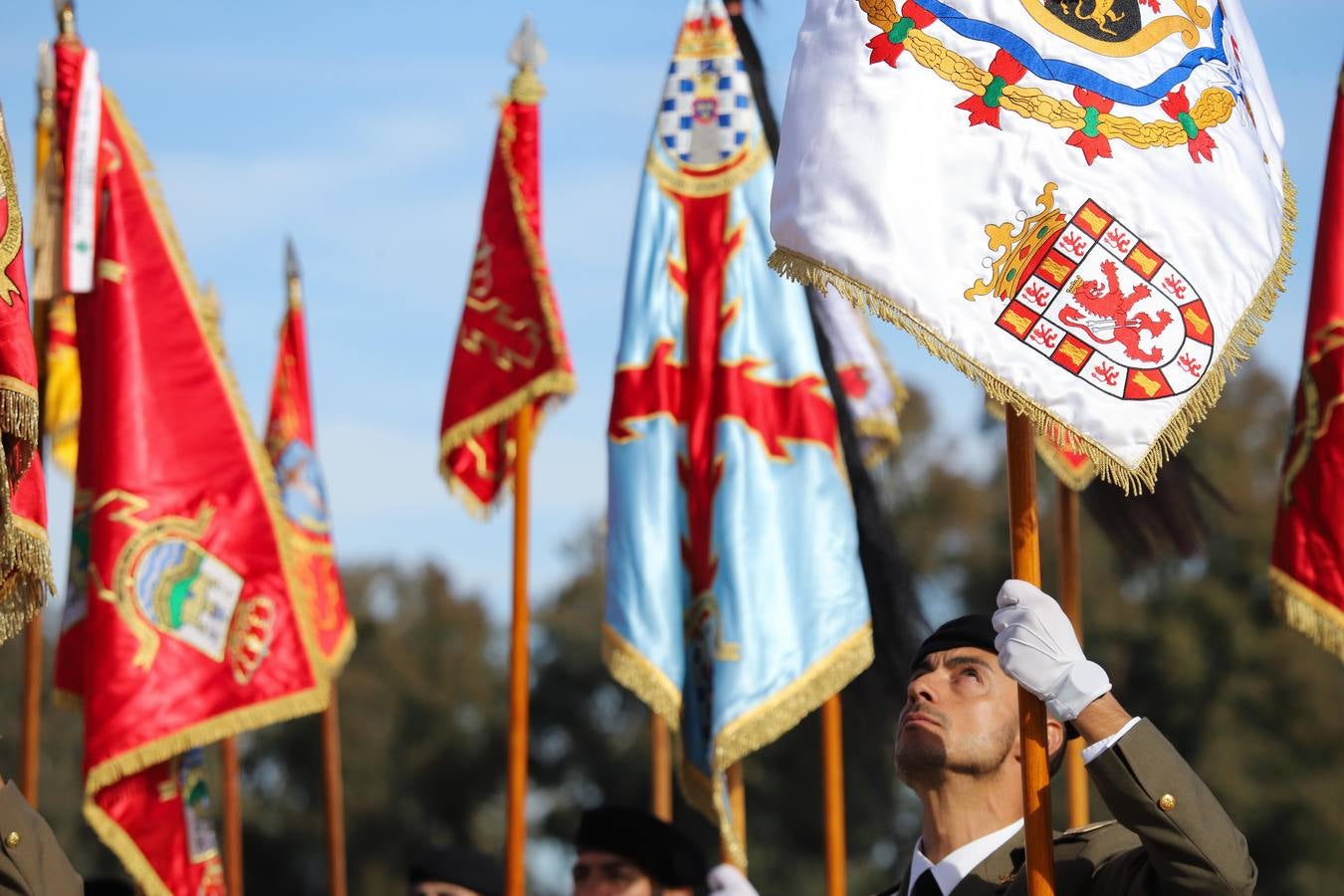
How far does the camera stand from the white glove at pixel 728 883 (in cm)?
590

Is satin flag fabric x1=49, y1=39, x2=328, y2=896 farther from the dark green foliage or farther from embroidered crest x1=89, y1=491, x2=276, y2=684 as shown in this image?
the dark green foliage

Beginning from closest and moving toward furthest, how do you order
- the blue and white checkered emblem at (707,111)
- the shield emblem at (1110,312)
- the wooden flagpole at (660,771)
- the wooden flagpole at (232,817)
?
the shield emblem at (1110,312) < the blue and white checkered emblem at (707,111) < the wooden flagpole at (660,771) < the wooden flagpole at (232,817)

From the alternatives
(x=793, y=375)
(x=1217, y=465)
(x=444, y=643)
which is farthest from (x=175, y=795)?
(x=444, y=643)

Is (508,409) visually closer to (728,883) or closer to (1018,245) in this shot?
(728,883)

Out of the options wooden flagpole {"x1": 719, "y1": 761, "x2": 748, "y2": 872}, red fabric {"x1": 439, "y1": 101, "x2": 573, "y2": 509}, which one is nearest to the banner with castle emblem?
wooden flagpole {"x1": 719, "y1": 761, "x2": 748, "y2": 872}

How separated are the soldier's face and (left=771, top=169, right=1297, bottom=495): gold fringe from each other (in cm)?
79

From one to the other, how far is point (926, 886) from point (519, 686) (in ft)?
11.5

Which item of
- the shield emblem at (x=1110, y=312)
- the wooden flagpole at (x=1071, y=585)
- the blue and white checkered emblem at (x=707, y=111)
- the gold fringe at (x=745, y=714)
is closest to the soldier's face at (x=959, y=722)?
the shield emblem at (x=1110, y=312)

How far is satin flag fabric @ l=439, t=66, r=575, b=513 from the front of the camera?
26.2ft

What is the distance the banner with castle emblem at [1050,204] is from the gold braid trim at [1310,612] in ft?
7.82

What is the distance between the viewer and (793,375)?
717cm

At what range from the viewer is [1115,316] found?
355 centimetres

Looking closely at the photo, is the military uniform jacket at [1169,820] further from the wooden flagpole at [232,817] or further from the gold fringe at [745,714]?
the wooden flagpole at [232,817]

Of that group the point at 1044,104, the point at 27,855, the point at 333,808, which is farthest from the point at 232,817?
the point at 1044,104
